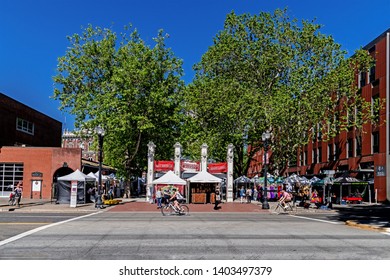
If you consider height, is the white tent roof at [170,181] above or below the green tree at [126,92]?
below

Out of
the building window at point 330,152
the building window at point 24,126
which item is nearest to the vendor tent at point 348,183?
the building window at point 330,152

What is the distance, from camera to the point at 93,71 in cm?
5356

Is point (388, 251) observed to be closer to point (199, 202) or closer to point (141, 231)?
point (141, 231)

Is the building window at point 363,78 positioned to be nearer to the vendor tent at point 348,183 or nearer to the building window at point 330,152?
the building window at point 330,152

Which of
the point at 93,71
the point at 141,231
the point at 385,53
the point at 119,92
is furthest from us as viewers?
the point at 93,71

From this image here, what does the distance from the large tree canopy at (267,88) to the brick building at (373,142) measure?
5.18 ft

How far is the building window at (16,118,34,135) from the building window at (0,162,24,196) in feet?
29.9

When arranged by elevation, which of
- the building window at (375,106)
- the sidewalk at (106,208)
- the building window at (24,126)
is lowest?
the sidewalk at (106,208)

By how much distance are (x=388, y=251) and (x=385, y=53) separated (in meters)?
37.9

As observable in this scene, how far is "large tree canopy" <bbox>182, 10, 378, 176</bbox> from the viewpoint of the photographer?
152 feet

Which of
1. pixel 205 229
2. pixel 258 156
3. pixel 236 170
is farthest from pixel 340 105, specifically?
pixel 258 156

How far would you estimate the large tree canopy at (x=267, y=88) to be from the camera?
152 feet

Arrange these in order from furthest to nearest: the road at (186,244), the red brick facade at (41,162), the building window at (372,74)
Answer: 1. the building window at (372,74)
2. the red brick facade at (41,162)
3. the road at (186,244)

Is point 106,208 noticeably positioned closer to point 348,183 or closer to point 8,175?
point 8,175
